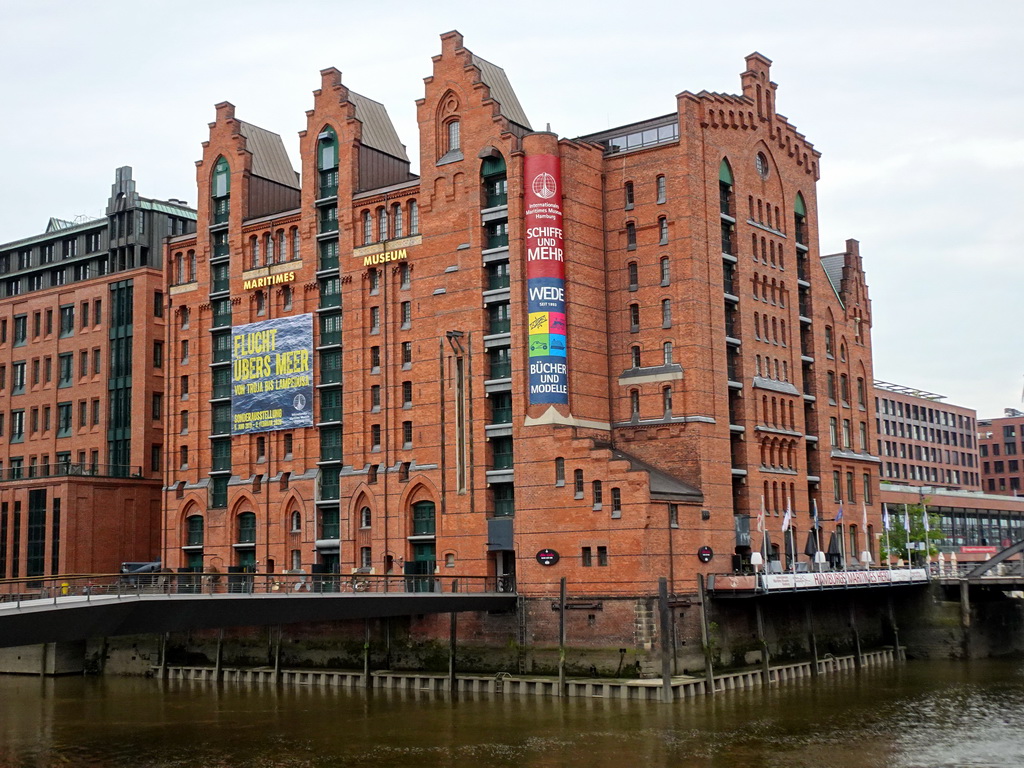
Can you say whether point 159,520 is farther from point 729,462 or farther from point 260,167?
point 729,462

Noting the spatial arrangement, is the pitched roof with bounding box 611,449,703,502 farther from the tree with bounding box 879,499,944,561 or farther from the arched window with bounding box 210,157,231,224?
the tree with bounding box 879,499,944,561

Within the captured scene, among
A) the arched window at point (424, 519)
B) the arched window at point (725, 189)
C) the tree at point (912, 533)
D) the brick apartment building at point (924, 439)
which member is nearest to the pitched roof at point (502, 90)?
the arched window at point (725, 189)

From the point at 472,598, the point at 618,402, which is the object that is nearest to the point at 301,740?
the point at 472,598

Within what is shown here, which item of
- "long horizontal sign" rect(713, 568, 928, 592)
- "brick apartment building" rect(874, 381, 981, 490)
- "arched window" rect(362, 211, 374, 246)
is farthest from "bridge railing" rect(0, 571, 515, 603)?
"brick apartment building" rect(874, 381, 981, 490)

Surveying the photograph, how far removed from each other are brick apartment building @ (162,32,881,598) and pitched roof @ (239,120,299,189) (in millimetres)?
524

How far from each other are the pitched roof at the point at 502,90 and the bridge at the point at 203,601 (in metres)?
31.0

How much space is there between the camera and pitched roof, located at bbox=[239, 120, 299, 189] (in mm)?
99938

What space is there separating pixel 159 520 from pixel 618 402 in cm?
4232

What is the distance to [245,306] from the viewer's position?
3767 inches

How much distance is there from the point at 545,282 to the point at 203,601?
29217 mm

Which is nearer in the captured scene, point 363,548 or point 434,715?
point 434,715

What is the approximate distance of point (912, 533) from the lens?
13325cm

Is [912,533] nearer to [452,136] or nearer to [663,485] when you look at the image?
[663,485]

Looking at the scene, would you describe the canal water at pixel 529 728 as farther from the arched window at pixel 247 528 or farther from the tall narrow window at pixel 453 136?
the tall narrow window at pixel 453 136
